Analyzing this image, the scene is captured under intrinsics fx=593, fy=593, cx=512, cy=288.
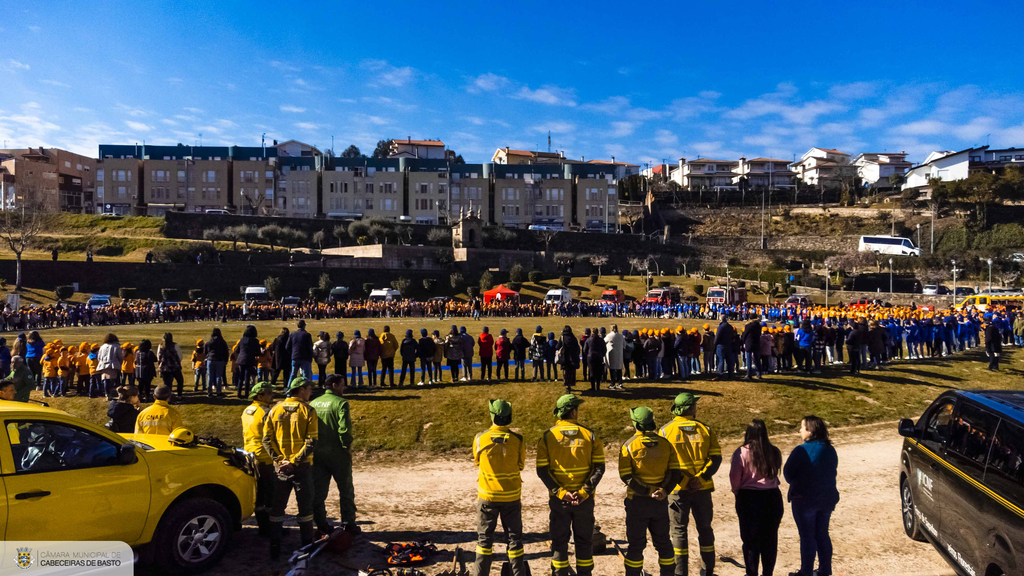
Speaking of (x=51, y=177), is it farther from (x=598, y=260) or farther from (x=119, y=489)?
(x=119, y=489)

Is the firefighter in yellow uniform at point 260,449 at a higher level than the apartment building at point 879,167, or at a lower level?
lower

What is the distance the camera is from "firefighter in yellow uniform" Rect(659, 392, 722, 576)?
17.8 ft

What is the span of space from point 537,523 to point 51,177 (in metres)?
100

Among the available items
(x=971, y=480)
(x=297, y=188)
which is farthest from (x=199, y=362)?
(x=297, y=188)

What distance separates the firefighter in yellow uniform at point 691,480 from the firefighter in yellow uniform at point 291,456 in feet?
11.5

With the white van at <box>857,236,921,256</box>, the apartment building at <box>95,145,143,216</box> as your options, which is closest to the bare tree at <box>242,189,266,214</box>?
the apartment building at <box>95,145,143,216</box>

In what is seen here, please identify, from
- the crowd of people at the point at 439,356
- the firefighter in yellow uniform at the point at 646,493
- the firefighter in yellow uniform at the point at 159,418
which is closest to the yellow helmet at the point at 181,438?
the firefighter in yellow uniform at the point at 159,418

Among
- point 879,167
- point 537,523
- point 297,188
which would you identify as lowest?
point 537,523

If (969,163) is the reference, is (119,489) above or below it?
below

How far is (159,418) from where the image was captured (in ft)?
22.3

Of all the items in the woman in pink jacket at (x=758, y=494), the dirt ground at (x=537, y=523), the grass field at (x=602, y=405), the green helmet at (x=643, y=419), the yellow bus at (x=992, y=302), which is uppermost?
the yellow bus at (x=992, y=302)

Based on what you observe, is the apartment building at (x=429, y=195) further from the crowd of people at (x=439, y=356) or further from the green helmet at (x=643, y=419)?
the green helmet at (x=643, y=419)

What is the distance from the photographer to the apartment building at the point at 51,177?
75.7 metres

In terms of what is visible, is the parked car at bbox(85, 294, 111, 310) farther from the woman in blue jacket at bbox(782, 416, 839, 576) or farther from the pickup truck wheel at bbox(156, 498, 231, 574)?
the woman in blue jacket at bbox(782, 416, 839, 576)
